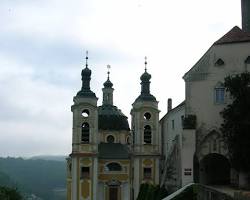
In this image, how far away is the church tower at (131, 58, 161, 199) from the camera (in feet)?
215

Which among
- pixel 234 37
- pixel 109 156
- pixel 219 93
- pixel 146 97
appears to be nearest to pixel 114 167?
pixel 109 156

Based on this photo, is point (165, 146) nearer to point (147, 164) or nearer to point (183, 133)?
point (147, 164)

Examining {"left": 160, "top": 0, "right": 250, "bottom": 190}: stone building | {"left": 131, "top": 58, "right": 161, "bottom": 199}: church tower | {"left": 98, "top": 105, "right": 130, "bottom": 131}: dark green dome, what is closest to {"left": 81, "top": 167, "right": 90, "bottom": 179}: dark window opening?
{"left": 131, "top": 58, "right": 161, "bottom": 199}: church tower

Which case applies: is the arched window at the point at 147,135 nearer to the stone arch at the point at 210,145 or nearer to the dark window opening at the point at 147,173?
the dark window opening at the point at 147,173

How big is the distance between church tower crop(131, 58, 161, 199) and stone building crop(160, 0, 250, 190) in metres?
20.8

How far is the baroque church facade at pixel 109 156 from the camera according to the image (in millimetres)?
64250

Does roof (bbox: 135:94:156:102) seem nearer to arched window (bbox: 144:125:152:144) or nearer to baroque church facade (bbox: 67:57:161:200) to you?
baroque church facade (bbox: 67:57:161:200)

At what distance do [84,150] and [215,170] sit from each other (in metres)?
22.4

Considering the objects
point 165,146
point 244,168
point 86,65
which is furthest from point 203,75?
point 86,65

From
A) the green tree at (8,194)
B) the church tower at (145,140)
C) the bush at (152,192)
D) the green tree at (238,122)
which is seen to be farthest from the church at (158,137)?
the green tree at (8,194)

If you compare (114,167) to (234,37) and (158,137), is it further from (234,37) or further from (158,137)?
(234,37)

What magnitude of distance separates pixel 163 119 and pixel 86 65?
37.1 feet

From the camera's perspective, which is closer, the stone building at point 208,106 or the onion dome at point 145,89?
the stone building at point 208,106

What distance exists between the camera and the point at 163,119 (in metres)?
64.9
